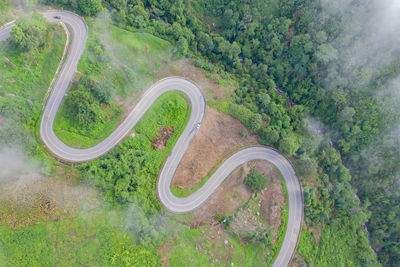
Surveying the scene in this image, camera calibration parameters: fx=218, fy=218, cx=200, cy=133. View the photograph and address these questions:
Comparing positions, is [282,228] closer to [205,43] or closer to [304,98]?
[304,98]

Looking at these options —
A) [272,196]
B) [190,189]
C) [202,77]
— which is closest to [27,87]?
[202,77]

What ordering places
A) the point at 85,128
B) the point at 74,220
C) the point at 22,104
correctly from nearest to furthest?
the point at 74,220
the point at 22,104
the point at 85,128

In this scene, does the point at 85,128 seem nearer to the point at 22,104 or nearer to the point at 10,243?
the point at 22,104

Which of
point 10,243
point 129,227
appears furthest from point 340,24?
point 10,243

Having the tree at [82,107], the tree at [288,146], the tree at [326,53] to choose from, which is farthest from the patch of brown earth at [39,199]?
the tree at [326,53]

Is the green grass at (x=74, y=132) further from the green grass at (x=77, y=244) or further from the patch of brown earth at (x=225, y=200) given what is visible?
the patch of brown earth at (x=225, y=200)

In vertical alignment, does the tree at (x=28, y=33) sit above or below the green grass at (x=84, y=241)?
above
